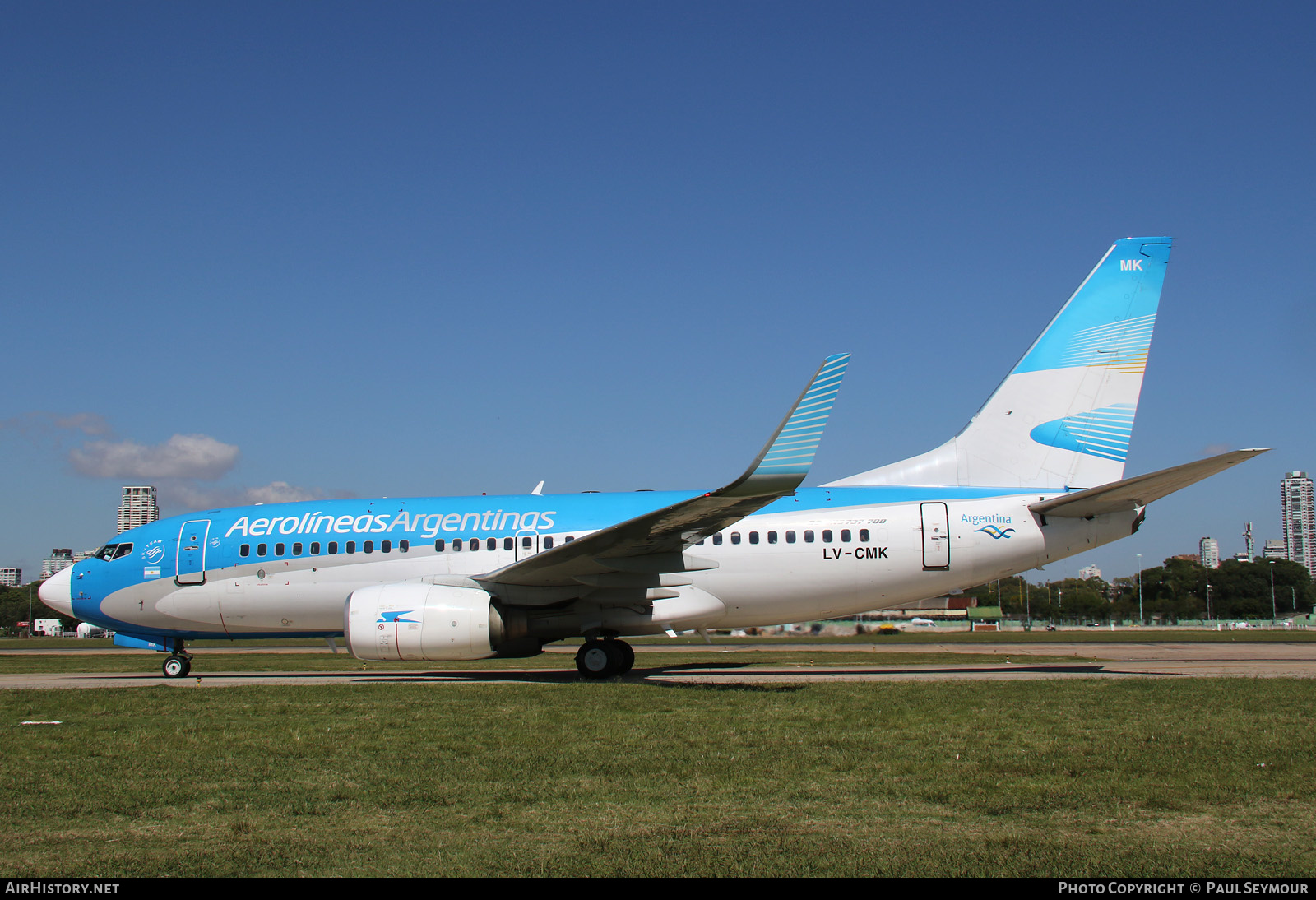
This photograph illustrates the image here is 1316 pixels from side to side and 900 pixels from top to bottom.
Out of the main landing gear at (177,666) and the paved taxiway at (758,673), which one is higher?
the main landing gear at (177,666)

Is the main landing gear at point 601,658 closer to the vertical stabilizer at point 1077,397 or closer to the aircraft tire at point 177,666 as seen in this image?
the vertical stabilizer at point 1077,397

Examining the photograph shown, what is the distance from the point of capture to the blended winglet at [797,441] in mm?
12188

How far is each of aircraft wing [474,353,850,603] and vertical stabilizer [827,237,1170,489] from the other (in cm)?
479

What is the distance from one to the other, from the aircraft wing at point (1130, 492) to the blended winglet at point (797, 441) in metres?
5.23

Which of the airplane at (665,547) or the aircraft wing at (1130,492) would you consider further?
the airplane at (665,547)

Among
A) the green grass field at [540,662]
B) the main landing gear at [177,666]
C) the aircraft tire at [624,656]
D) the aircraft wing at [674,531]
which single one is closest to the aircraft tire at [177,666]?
the main landing gear at [177,666]

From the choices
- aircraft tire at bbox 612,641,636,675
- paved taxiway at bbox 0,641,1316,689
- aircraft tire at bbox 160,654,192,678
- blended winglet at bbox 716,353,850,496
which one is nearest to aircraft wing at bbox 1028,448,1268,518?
paved taxiway at bbox 0,641,1316,689

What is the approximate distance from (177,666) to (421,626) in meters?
Answer: 7.05

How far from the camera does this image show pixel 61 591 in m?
18.5

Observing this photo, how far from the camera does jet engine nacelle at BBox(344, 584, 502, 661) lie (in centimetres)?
1430

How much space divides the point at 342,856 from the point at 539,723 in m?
4.98

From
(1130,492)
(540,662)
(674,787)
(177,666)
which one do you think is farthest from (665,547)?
(177,666)

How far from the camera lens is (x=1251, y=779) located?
674cm
